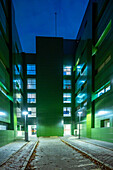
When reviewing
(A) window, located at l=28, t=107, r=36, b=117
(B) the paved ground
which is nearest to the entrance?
(A) window, located at l=28, t=107, r=36, b=117

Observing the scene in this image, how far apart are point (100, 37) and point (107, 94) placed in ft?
29.3

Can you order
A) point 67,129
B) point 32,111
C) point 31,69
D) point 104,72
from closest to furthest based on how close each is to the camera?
point 104,72, point 32,111, point 67,129, point 31,69

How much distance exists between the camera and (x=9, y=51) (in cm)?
2266

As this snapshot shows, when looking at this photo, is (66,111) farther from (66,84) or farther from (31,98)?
(31,98)

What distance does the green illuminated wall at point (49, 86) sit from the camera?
36156 millimetres

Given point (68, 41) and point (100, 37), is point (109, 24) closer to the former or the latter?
point (100, 37)

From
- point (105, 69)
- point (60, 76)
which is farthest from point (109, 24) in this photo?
point (60, 76)

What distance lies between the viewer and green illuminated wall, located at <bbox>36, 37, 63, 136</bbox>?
1423 inches

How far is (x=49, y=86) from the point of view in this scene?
3725cm

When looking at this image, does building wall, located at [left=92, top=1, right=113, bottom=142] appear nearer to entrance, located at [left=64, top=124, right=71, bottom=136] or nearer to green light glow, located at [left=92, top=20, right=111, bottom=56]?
green light glow, located at [left=92, top=20, right=111, bottom=56]

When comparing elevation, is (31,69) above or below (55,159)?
above

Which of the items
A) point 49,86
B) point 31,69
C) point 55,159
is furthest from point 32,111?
point 55,159

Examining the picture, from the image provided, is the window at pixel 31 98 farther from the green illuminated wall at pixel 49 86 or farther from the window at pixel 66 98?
the window at pixel 66 98

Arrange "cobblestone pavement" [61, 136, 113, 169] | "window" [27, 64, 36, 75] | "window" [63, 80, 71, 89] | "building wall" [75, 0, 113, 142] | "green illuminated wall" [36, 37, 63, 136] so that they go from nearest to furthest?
"cobblestone pavement" [61, 136, 113, 169] → "building wall" [75, 0, 113, 142] → "green illuminated wall" [36, 37, 63, 136] → "window" [63, 80, 71, 89] → "window" [27, 64, 36, 75]
